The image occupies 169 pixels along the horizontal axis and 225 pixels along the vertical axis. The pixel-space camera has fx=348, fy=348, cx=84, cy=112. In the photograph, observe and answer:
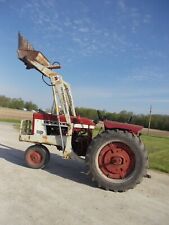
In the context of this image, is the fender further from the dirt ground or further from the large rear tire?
the dirt ground

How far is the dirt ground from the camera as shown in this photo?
5152mm

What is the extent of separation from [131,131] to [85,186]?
156cm

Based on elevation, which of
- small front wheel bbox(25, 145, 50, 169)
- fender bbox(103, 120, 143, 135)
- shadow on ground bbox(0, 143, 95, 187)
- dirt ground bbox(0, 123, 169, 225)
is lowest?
dirt ground bbox(0, 123, 169, 225)

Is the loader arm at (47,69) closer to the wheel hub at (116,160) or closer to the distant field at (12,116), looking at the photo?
the wheel hub at (116,160)

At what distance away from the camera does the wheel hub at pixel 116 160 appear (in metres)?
7.30

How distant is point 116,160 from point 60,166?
231 cm

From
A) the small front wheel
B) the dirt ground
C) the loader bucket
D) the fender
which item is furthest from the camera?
the small front wheel

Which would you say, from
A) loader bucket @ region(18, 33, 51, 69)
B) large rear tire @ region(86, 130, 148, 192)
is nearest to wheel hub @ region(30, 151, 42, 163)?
large rear tire @ region(86, 130, 148, 192)

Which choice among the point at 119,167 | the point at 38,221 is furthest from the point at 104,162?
the point at 38,221

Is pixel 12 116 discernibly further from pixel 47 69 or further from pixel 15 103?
pixel 15 103

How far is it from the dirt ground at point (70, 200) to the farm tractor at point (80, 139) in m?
0.33

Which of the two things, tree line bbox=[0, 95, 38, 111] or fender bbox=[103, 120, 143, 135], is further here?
tree line bbox=[0, 95, 38, 111]

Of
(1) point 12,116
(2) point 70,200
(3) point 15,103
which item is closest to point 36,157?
(2) point 70,200

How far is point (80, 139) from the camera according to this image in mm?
8516
